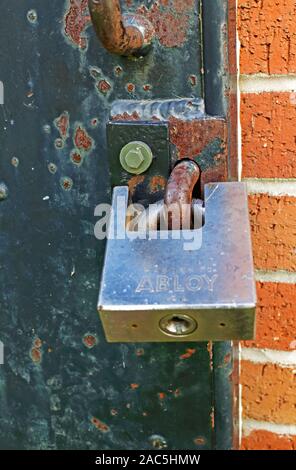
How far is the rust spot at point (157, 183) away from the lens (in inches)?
19.8

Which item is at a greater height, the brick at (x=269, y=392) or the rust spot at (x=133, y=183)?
the rust spot at (x=133, y=183)

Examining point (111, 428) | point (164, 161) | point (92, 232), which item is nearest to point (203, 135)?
point (164, 161)

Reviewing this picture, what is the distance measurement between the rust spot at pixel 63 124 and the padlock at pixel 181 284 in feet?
0.47

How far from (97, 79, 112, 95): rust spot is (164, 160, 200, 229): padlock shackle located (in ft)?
0.33

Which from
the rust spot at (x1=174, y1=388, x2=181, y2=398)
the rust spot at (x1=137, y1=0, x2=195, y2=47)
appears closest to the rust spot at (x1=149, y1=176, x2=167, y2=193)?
the rust spot at (x1=137, y1=0, x2=195, y2=47)

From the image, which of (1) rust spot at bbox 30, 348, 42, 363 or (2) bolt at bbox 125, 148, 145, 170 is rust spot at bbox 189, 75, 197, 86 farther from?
(1) rust spot at bbox 30, 348, 42, 363

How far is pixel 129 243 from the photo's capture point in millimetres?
432

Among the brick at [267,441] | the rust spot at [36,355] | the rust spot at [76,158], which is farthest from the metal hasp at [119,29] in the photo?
the brick at [267,441]

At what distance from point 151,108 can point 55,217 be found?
0.15m

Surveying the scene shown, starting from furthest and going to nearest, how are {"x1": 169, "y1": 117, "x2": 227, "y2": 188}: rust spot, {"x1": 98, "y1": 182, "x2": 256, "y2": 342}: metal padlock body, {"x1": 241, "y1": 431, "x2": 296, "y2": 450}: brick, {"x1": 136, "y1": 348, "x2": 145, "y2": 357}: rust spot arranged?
1. {"x1": 241, "y1": 431, "x2": 296, "y2": 450}: brick
2. {"x1": 136, "y1": 348, "x2": 145, "y2": 357}: rust spot
3. {"x1": 169, "y1": 117, "x2": 227, "y2": 188}: rust spot
4. {"x1": 98, "y1": 182, "x2": 256, "y2": 342}: metal padlock body

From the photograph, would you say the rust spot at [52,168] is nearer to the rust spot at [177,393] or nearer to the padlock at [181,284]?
the padlock at [181,284]

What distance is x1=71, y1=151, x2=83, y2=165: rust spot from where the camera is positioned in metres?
0.54

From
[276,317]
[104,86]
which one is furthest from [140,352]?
[104,86]

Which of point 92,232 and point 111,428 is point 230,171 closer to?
point 92,232
